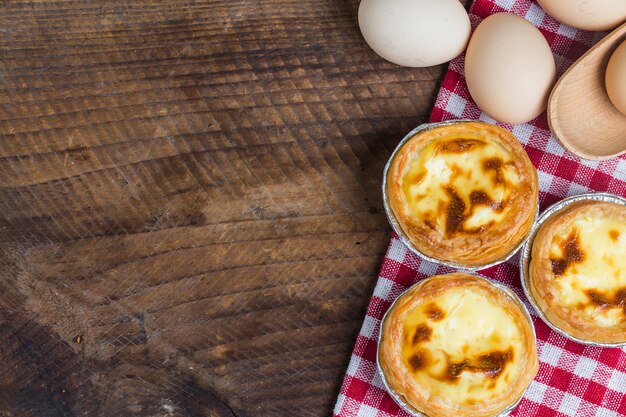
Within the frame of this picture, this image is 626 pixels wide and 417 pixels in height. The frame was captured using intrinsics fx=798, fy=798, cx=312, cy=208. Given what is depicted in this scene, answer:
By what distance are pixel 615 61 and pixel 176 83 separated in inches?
30.7

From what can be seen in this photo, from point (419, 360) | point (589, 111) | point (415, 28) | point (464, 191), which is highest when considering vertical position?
point (415, 28)

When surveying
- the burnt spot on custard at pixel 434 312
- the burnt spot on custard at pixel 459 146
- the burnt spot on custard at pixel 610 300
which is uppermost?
the burnt spot on custard at pixel 459 146

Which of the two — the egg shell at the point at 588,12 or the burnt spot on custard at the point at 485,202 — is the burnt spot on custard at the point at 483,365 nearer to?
the burnt spot on custard at the point at 485,202

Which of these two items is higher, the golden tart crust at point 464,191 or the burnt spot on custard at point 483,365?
the golden tart crust at point 464,191

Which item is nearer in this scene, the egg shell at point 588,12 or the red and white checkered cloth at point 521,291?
the egg shell at point 588,12

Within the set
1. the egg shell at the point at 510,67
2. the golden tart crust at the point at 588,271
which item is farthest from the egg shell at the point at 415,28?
the golden tart crust at the point at 588,271

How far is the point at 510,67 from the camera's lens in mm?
1335

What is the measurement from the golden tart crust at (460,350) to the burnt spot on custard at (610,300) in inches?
4.8

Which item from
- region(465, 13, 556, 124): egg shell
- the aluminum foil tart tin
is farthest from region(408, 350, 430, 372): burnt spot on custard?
region(465, 13, 556, 124): egg shell

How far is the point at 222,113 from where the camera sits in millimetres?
1487

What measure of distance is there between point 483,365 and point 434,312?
13cm

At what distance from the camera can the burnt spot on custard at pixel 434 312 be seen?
4.57 feet

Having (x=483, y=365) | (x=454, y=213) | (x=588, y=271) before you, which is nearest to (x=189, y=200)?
(x=454, y=213)

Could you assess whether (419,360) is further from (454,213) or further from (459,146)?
(459,146)
